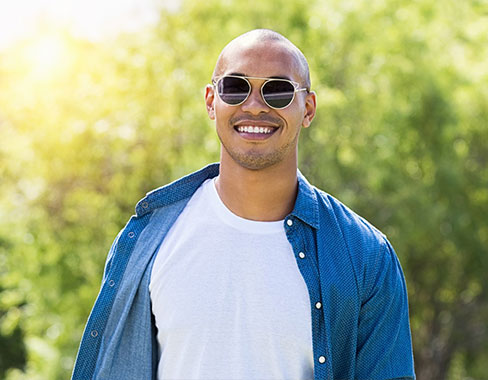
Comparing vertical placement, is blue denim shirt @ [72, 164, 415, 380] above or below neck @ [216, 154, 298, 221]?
below

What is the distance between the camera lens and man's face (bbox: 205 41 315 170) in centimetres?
251

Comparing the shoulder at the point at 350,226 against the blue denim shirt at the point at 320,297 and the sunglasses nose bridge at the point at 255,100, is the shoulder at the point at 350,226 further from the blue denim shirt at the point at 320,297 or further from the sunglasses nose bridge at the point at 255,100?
the sunglasses nose bridge at the point at 255,100

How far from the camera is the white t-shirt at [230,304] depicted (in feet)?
7.82

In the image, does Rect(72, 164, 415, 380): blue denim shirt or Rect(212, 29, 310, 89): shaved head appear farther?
Rect(212, 29, 310, 89): shaved head

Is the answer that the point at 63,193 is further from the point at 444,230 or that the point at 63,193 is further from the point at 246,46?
the point at 246,46

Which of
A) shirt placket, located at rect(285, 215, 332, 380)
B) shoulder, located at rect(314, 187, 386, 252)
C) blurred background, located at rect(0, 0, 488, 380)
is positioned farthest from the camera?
blurred background, located at rect(0, 0, 488, 380)

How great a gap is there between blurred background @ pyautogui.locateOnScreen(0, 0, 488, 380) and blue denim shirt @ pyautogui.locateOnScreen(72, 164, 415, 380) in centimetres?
830

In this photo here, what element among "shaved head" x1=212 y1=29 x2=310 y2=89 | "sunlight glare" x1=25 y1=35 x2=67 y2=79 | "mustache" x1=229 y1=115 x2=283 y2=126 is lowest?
"mustache" x1=229 y1=115 x2=283 y2=126

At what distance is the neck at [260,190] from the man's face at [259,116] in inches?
1.2

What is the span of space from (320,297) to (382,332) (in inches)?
7.8

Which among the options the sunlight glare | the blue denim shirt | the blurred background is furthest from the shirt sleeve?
the sunlight glare

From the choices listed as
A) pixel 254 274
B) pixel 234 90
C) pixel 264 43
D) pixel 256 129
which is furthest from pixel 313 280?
pixel 264 43

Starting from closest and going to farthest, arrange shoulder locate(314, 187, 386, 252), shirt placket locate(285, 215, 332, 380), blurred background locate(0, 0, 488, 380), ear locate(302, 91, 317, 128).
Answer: shirt placket locate(285, 215, 332, 380) → shoulder locate(314, 187, 386, 252) → ear locate(302, 91, 317, 128) → blurred background locate(0, 0, 488, 380)

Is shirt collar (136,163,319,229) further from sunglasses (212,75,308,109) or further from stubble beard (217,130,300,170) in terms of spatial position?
sunglasses (212,75,308,109)
